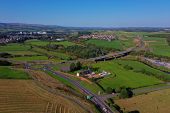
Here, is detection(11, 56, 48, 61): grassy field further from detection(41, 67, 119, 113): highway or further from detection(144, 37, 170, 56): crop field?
detection(144, 37, 170, 56): crop field

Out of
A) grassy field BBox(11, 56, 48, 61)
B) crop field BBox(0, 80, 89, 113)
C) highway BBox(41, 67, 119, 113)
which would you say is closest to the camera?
crop field BBox(0, 80, 89, 113)

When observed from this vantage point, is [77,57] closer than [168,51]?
Yes

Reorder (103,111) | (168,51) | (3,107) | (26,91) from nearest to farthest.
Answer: (3,107) → (103,111) → (26,91) → (168,51)

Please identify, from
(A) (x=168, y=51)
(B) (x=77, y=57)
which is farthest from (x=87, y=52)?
(A) (x=168, y=51)

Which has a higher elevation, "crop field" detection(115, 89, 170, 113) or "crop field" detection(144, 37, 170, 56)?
"crop field" detection(115, 89, 170, 113)

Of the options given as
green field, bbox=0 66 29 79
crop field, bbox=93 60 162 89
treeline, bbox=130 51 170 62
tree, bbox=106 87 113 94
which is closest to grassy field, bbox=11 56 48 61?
green field, bbox=0 66 29 79

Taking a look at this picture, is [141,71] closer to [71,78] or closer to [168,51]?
[71,78]
